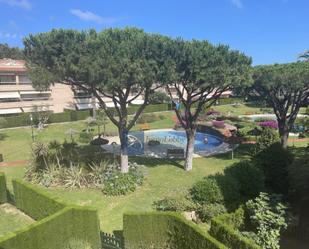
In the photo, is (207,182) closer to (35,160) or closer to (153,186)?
(153,186)

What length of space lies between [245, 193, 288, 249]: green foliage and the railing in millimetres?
5862

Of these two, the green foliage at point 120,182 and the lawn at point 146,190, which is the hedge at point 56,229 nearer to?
the lawn at point 146,190

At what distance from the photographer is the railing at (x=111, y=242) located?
14.7 m

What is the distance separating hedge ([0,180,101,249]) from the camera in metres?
13.3

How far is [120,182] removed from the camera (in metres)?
22.7

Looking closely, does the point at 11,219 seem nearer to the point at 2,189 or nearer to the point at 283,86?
the point at 2,189

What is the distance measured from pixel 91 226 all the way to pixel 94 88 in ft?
Result: 36.2

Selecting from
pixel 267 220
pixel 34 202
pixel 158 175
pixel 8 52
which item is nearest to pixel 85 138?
pixel 158 175

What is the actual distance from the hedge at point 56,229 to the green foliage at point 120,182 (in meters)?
5.32

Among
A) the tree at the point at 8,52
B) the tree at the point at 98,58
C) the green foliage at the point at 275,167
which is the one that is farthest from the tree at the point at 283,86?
the tree at the point at 8,52

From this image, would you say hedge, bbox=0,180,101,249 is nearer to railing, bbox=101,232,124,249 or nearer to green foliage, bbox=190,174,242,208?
railing, bbox=101,232,124,249

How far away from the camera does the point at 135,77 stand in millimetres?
21656

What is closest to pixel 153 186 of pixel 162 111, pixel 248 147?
pixel 248 147

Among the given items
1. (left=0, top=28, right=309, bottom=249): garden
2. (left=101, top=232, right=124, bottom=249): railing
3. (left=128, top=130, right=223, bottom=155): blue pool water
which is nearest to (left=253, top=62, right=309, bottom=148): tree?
(left=0, top=28, right=309, bottom=249): garden
